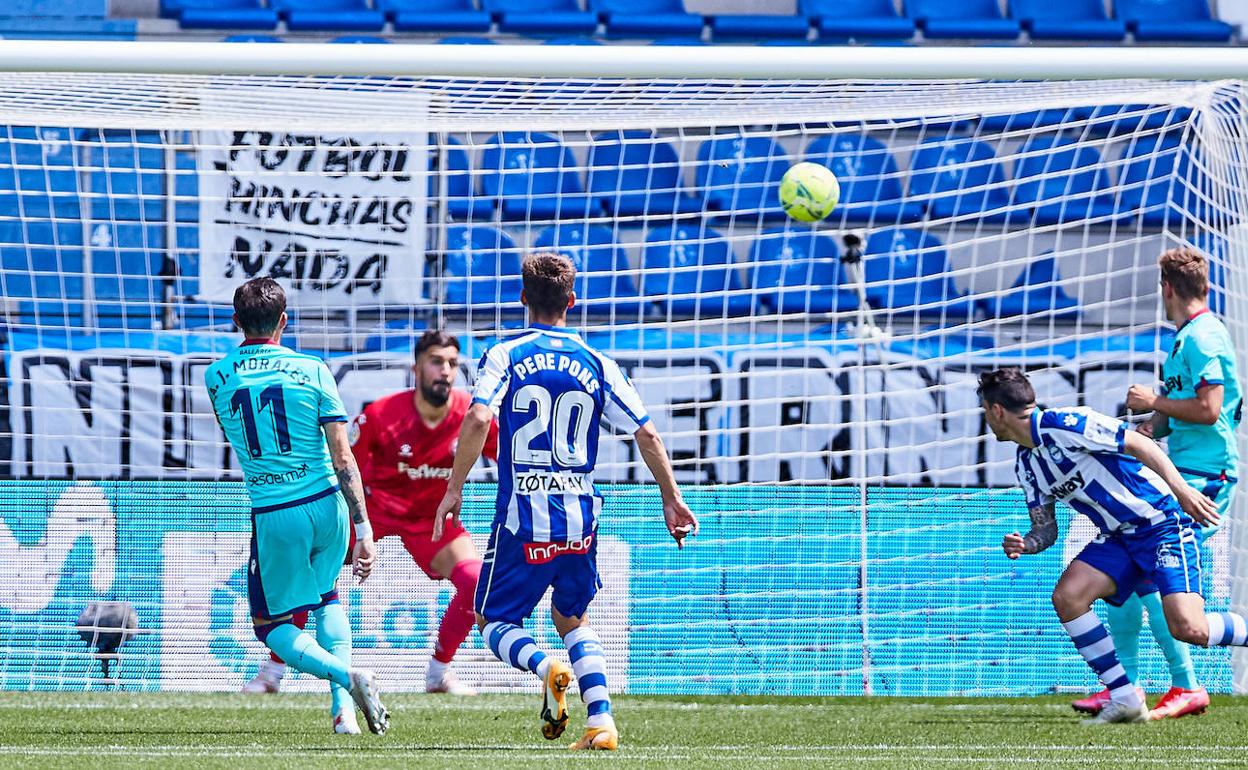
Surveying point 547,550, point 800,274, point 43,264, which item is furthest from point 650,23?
point 547,550

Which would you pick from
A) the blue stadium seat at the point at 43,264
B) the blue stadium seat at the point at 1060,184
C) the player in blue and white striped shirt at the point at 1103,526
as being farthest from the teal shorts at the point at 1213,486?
the blue stadium seat at the point at 43,264

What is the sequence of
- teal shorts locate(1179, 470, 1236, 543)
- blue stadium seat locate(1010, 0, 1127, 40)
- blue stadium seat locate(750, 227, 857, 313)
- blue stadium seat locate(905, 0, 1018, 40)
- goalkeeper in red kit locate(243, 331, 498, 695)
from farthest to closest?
blue stadium seat locate(1010, 0, 1127, 40) → blue stadium seat locate(905, 0, 1018, 40) → blue stadium seat locate(750, 227, 857, 313) → goalkeeper in red kit locate(243, 331, 498, 695) → teal shorts locate(1179, 470, 1236, 543)

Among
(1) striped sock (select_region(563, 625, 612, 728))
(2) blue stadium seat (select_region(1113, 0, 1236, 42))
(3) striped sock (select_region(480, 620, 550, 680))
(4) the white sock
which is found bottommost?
(4) the white sock

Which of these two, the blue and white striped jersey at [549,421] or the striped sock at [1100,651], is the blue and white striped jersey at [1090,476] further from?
the blue and white striped jersey at [549,421]

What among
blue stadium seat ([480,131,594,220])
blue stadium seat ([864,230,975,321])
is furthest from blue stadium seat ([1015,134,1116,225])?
blue stadium seat ([480,131,594,220])

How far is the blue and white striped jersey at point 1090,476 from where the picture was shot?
6012 millimetres

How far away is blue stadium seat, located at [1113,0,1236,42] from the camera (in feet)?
45.4

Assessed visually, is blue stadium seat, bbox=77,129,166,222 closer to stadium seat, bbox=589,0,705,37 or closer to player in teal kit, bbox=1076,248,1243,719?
stadium seat, bbox=589,0,705,37

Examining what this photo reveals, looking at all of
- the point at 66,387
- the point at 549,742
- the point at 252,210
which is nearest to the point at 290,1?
the point at 252,210

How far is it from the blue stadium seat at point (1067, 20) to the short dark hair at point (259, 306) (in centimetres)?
996

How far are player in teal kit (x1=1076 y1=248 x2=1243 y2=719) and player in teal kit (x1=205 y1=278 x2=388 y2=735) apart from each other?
10.6 ft

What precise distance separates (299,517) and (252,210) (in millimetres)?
4129

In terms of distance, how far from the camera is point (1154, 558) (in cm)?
609

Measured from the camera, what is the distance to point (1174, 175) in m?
7.67
